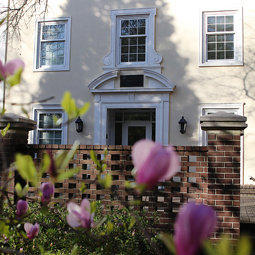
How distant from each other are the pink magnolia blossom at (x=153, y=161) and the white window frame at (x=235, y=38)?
30.9ft

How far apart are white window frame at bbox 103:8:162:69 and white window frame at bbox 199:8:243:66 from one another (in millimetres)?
1337

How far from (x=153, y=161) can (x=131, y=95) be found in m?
9.35

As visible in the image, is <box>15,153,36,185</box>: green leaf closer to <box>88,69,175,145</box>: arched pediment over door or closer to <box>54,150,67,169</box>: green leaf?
<box>54,150,67,169</box>: green leaf

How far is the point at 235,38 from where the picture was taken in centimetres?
952

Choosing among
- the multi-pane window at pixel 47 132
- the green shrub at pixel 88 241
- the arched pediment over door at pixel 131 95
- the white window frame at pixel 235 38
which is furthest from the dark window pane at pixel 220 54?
the green shrub at pixel 88 241

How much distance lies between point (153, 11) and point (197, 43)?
66.9 inches

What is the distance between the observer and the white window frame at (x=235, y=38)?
30.6ft

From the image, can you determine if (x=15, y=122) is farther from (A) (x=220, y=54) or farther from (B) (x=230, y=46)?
(B) (x=230, y=46)

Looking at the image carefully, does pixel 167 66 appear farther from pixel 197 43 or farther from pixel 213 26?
pixel 213 26

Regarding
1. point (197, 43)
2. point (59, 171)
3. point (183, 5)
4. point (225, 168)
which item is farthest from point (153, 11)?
point (59, 171)

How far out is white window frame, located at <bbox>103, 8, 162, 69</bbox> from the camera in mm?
9797

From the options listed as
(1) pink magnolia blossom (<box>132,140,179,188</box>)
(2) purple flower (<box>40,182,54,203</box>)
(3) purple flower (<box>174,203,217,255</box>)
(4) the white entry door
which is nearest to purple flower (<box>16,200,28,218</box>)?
(2) purple flower (<box>40,182,54,203</box>)

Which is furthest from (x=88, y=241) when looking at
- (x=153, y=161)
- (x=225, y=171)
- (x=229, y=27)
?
(x=229, y=27)

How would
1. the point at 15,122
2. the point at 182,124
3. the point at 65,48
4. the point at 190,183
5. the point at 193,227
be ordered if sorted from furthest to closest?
the point at 65,48, the point at 182,124, the point at 15,122, the point at 190,183, the point at 193,227
